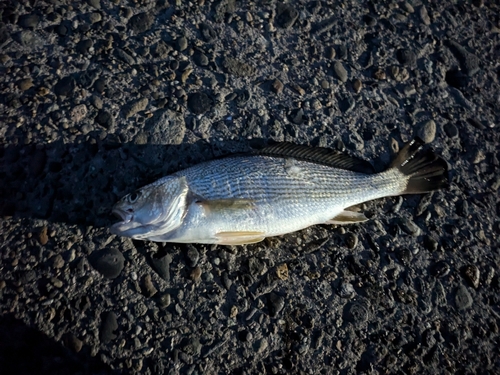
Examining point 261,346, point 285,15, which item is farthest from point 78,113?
point 261,346

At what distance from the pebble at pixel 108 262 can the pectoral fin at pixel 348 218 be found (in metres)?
1.79

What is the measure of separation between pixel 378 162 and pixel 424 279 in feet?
3.88

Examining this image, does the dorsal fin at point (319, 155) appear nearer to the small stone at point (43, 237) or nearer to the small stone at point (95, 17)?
the small stone at point (43, 237)

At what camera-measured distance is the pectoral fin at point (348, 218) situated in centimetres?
326

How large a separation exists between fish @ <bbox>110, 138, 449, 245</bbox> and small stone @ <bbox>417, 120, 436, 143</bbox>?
578 mm

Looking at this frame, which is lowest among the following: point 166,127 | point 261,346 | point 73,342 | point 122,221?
point 73,342

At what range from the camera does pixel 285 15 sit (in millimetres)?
3994

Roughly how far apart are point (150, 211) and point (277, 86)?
5.94ft

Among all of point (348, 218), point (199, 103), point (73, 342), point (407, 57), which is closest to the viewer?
point (73, 342)

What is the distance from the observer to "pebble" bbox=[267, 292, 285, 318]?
305cm

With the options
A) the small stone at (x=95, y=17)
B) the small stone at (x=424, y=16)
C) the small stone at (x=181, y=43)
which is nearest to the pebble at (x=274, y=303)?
the small stone at (x=181, y=43)

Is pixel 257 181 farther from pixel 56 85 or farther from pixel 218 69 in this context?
pixel 56 85

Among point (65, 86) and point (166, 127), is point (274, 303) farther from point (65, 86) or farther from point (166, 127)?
point (65, 86)

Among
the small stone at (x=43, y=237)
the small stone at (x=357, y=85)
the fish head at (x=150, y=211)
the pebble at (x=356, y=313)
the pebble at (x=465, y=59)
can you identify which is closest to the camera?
the fish head at (x=150, y=211)
